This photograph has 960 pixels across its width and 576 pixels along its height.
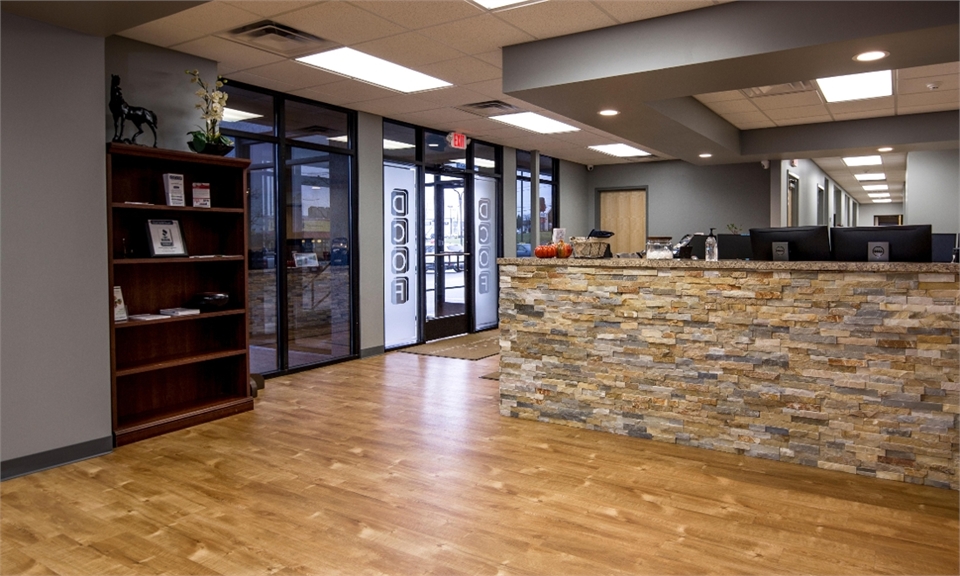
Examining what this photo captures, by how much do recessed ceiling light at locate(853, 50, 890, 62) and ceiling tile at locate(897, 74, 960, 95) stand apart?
229cm

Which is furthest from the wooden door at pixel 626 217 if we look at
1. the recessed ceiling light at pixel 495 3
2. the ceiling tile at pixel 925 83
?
the recessed ceiling light at pixel 495 3

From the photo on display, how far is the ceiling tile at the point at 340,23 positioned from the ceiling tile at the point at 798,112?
4802mm

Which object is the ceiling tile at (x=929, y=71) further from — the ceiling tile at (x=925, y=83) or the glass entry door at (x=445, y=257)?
the glass entry door at (x=445, y=257)

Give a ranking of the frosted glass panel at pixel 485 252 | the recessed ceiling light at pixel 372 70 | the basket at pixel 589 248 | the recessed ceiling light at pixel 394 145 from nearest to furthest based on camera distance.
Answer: the basket at pixel 589 248 < the recessed ceiling light at pixel 372 70 < the recessed ceiling light at pixel 394 145 < the frosted glass panel at pixel 485 252

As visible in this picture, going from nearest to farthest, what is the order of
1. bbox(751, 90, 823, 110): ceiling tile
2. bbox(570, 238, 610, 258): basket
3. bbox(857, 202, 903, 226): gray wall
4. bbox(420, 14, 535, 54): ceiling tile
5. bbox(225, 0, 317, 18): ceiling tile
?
bbox(225, 0, 317, 18): ceiling tile → bbox(420, 14, 535, 54): ceiling tile → bbox(570, 238, 610, 258): basket → bbox(751, 90, 823, 110): ceiling tile → bbox(857, 202, 903, 226): gray wall

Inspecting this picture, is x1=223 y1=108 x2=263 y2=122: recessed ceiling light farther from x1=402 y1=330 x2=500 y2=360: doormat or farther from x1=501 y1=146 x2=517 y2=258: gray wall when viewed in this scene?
x1=501 y1=146 x2=517 y2=258: gray wall

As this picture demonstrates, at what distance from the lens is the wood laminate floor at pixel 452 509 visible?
2.63m

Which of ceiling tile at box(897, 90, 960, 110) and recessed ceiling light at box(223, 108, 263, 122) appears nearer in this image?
recessed ceiling light at box(223, 108, 263, 122)

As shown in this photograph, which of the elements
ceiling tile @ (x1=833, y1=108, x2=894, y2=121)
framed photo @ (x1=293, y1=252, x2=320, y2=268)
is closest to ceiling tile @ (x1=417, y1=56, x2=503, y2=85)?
framed photo @ (x1=293, y1=252, x2=320, y2=268)

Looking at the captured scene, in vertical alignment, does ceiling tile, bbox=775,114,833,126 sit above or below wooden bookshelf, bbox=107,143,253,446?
above

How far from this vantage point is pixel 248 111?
19.6ft

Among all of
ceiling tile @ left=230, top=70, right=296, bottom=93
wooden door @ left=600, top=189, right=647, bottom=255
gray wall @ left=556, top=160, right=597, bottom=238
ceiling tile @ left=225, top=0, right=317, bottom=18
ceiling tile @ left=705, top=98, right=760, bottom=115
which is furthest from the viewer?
wooden door @ left=600, top=189, right=647, bottom=255

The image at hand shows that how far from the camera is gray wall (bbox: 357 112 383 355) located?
7.07 metres

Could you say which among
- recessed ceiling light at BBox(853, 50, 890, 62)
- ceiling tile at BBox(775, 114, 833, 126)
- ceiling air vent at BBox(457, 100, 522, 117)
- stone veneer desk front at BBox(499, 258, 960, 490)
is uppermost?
ceiling tile at BBox(775, 114, 833, 126)
